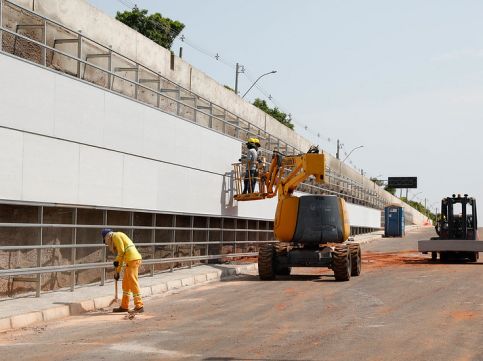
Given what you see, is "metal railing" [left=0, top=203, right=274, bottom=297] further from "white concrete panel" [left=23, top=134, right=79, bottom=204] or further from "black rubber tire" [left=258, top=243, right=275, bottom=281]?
"black rubber tire" [left=258, top=243, right=275, bottom=281]

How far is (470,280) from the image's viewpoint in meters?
22.7

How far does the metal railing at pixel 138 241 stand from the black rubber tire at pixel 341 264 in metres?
4.83

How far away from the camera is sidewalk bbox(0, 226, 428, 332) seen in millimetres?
13648

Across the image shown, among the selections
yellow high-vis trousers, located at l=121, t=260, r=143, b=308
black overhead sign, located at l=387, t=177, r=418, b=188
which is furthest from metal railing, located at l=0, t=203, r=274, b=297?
black overhead sign, located at l=387, t=177, r=418, b=188

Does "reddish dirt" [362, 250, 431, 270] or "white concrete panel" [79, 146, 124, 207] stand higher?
"white concrete panel" [79, 146, 124, 207]

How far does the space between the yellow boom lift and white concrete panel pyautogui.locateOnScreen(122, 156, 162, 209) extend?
11.9 feet

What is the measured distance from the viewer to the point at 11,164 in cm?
1554

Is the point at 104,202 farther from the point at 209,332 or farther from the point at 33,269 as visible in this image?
the point at 209,332

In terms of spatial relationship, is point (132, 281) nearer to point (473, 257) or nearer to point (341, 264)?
point (341, 264)

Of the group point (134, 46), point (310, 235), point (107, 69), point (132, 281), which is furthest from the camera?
point (134, 46)

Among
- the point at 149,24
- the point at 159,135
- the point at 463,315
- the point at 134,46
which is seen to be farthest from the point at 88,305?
the point at 149,24

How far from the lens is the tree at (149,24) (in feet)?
253

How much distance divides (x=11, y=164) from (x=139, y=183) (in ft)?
19.9

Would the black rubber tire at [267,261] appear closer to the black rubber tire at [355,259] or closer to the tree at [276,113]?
the black rubber tire at [355,259]
